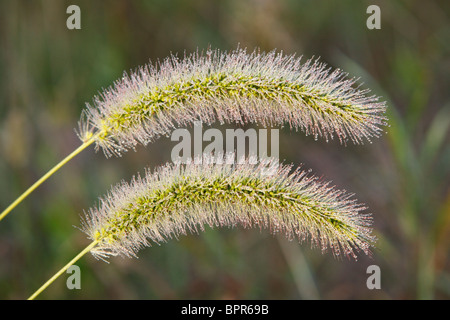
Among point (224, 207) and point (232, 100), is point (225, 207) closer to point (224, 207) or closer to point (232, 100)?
point (224, 207)

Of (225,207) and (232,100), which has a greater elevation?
(232,100)

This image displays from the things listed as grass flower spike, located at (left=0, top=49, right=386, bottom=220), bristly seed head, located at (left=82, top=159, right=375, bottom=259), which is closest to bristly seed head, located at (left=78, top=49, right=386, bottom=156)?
grass flower spike, located at (left=0, top=49, right=386, bottom=220)

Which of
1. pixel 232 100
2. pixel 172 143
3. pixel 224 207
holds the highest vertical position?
pixel 172 143

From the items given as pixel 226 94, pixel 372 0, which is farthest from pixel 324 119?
pixel 372 0

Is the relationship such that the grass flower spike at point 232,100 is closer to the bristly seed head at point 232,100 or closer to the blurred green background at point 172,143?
the bristly seed head at point 232,100

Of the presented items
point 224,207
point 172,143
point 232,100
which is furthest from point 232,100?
point 172,143

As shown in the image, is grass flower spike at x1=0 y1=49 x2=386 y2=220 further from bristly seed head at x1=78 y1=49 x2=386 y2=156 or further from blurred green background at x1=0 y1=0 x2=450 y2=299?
blurred green background at x1=0 y1=0 x2=450 y2=299

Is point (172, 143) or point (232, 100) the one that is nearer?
point (232, 100)
